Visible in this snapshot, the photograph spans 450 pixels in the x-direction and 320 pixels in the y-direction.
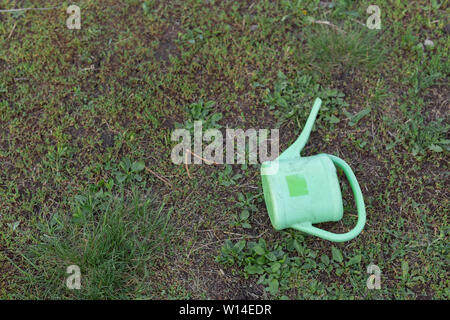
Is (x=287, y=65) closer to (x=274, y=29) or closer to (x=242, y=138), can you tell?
(x=274, y=29)

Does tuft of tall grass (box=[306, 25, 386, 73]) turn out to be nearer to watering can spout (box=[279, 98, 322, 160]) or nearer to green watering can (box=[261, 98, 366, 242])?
watering can spout (box=[279, 98, 322, 160])

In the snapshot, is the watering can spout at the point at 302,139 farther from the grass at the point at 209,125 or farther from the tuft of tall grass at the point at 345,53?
the tuft of tall grass at the point at 345,53

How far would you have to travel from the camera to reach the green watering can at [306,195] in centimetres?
172

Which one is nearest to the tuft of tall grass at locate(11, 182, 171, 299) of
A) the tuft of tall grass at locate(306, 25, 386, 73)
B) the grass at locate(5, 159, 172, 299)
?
the grass at locate(5, 159, 172, 299)

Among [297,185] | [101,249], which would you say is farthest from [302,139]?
[101,249]

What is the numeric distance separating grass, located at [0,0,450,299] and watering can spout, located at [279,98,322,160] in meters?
0.08

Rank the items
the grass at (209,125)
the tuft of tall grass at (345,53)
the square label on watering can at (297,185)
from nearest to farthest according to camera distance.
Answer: the square label on watering can at (297,185), the grass at (209,125), the tuft of tall grass at (345,53)

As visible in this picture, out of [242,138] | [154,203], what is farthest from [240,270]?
[242,138]

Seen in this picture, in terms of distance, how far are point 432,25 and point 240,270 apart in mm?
1688

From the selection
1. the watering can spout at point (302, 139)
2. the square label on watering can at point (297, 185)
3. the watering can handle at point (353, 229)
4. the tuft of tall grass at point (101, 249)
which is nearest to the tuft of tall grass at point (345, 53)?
the watering can spout at point (302, 139)

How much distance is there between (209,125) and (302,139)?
0.47m

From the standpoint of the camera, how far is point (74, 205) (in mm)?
1953

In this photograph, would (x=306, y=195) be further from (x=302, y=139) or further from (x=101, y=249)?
(x=101, y=249)

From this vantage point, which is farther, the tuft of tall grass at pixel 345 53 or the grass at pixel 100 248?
the tuft of tall grass at pixel 345 53
